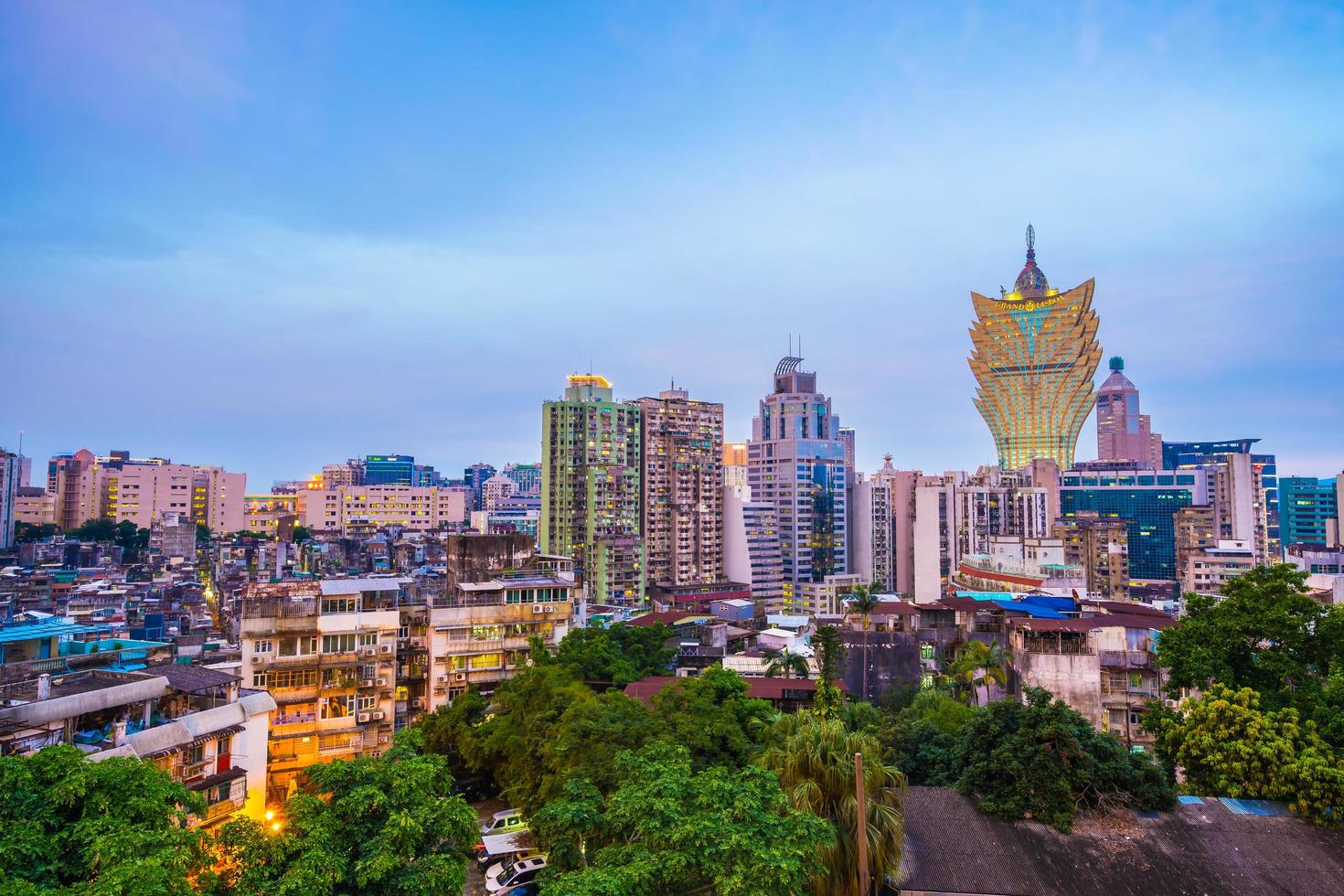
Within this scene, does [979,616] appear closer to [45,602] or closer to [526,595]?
[526,595]

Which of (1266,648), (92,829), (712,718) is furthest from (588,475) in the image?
(92,829)

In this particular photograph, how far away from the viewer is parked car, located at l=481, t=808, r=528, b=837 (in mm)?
22155

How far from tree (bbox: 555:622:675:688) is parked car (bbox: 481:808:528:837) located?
5697 mm

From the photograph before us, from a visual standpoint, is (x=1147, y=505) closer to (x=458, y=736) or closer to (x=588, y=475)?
(x=588, y=475)

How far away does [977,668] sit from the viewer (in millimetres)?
33656

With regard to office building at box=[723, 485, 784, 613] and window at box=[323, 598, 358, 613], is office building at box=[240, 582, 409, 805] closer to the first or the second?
window at box=[323, 598, 358, 613]

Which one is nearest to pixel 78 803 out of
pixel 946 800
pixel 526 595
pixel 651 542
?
pixel 946 800

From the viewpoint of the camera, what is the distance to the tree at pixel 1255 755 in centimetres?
1548

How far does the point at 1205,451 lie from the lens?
554 ft

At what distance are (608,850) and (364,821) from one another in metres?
3.53

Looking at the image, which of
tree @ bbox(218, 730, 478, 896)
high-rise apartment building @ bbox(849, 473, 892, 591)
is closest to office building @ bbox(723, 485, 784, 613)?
high-rise apartment building @ bbox(849, 473, 892, 591)

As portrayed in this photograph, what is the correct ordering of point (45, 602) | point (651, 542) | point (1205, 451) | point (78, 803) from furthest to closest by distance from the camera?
point (1205, 451)
point (651, 542)
point (45, 602)
point (78, 803)

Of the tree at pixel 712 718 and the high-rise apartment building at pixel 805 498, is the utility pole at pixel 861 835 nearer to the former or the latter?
the tree at pixel 712 718

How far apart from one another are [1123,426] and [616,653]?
636 ft
